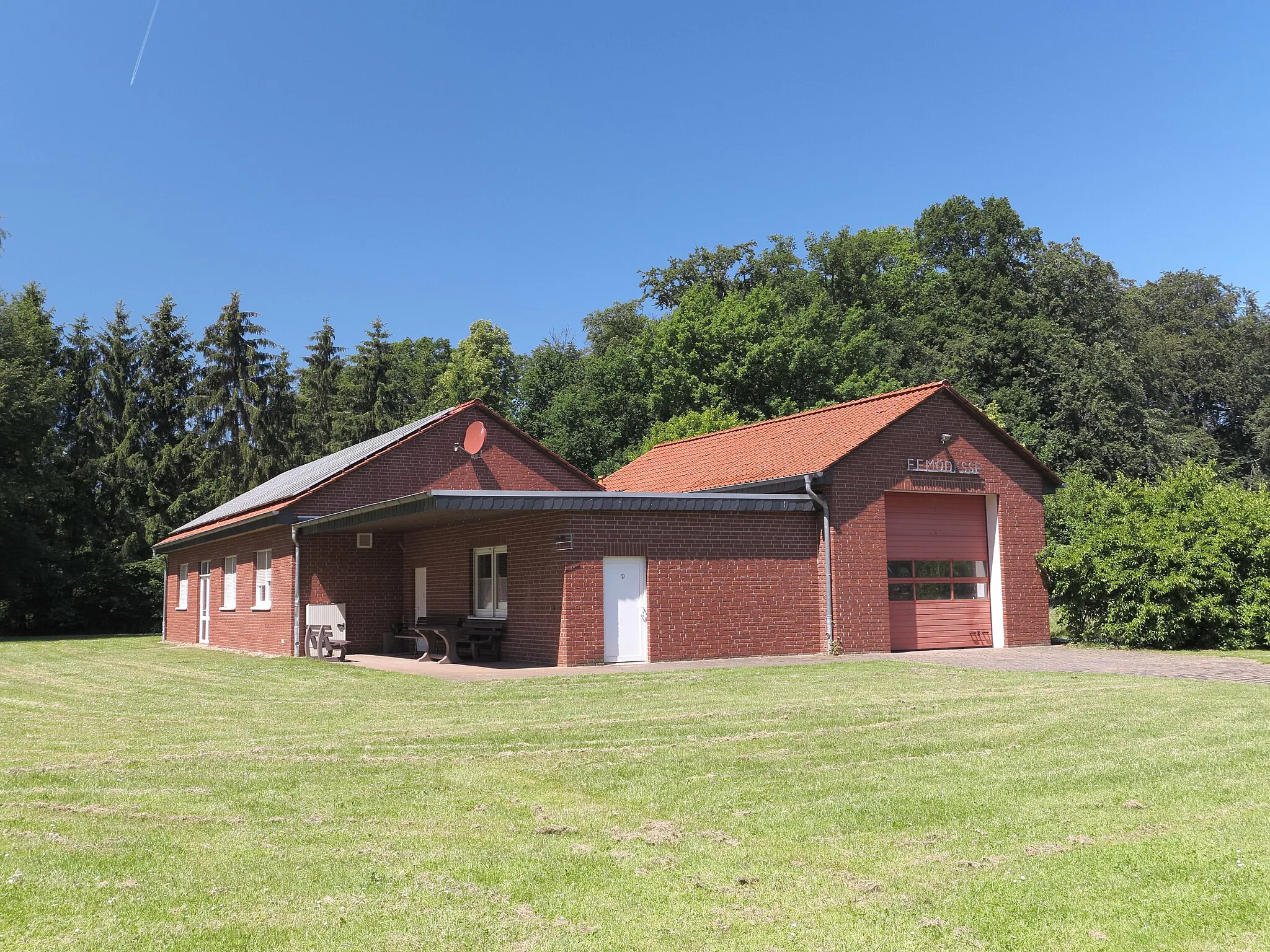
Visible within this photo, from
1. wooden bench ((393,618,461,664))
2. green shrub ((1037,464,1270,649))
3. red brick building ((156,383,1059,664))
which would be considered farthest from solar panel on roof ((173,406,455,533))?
green shrub ((1037,464,1270,649))

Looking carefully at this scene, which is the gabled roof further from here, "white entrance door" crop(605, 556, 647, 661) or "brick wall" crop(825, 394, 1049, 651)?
"white entrance door" crop(605, 556, 647, 661)

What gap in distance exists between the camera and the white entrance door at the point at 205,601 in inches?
1187

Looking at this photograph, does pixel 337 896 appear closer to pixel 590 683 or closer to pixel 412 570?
pixel 590 683

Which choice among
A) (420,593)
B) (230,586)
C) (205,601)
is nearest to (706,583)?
(420,593)

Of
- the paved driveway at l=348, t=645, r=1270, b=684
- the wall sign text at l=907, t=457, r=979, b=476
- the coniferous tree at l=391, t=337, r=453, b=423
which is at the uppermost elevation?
the coniferous tree at l=391, t=337, r=453, b=423

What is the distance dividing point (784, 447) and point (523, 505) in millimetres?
8098

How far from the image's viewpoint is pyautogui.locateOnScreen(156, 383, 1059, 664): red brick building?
19219 mm

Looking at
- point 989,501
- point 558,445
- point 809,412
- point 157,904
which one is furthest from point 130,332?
point 157,904

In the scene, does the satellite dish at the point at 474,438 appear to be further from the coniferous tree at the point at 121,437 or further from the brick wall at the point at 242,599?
the coniferous tree at the point at 121,437

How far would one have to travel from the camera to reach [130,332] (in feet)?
159

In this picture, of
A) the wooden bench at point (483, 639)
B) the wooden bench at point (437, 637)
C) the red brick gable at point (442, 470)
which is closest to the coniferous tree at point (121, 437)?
the red brick gable at point (442, 470)

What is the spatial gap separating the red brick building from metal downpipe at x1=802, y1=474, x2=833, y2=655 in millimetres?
38

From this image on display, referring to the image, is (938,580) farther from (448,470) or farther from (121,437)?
(121,437)

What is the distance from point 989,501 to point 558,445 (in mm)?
31099
